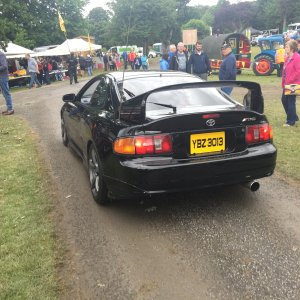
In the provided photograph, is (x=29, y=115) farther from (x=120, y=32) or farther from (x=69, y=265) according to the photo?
(x=120, y=32)

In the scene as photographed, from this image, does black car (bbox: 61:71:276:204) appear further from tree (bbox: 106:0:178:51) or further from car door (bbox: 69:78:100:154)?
tree (bbox: 106:0:178:51)

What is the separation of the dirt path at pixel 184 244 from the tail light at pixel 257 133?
30.2 inches

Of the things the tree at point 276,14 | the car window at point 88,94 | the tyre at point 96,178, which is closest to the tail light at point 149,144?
the tyre at point 96,178

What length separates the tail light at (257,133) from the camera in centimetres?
402

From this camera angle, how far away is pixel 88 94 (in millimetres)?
5660

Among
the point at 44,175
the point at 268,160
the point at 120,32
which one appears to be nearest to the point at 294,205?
the point at 268,160

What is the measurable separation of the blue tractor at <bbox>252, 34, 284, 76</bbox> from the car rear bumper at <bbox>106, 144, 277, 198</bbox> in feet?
60.9

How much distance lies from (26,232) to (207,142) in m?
2.00

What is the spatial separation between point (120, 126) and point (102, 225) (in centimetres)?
104

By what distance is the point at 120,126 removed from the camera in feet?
12.7

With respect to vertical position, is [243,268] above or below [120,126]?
below

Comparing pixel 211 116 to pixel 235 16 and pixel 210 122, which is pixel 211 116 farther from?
pixel 235 16

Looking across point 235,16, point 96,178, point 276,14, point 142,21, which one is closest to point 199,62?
point 96,178

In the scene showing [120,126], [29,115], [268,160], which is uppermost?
[120,126]
